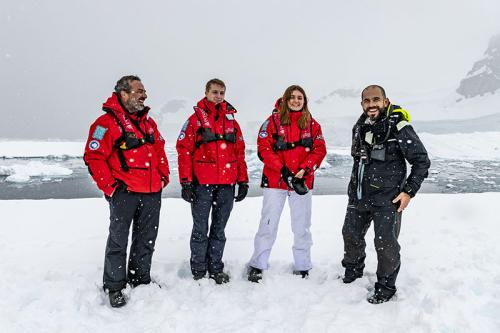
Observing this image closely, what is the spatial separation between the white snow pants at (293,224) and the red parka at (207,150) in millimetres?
498

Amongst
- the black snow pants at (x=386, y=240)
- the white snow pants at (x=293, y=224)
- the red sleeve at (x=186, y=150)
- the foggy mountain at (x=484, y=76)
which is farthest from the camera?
the foggy mountain at (x=484, y=76)

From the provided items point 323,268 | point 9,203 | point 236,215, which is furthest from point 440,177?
point 9,203

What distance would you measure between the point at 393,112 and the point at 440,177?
19688 millimetres

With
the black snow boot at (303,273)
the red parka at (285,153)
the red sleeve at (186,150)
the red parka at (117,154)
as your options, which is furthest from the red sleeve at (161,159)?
the black snow boot at (303,273)

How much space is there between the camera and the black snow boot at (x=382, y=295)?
3.28 m

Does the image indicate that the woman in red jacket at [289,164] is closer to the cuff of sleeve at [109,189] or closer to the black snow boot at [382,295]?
the black snow boot at [382,295]

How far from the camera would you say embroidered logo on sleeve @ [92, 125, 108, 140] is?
3.09 meters

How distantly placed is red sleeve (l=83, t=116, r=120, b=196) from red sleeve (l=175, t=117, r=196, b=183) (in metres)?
0.72

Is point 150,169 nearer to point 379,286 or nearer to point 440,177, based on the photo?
point 379,286

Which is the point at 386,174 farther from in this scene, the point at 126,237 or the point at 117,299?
the point at 117,299

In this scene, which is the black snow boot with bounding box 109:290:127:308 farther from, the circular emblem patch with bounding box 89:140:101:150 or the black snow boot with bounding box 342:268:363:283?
the black snow boot with bounding box 342:268:363:283

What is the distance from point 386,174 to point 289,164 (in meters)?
1.02

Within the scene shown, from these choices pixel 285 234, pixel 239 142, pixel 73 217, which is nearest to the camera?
pixel 239 142

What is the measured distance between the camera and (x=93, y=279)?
3.63 metres
